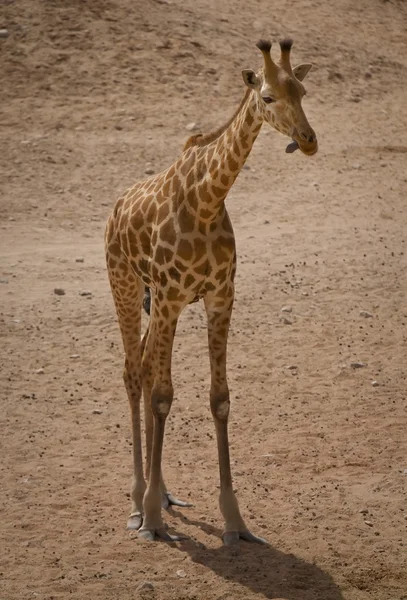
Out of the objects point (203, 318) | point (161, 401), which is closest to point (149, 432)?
point (161, 401)

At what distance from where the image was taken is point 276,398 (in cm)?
967

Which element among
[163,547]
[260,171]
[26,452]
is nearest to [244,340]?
[26,452]

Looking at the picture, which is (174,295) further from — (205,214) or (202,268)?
(205,214)

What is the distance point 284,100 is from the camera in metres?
6.48

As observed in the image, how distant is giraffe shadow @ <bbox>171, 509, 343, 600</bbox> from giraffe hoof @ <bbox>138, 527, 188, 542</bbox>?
76mm

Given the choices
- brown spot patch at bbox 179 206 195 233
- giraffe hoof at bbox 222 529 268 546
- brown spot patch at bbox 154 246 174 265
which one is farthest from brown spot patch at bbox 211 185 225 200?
giraffe hoof at bbox 222 529 268 546

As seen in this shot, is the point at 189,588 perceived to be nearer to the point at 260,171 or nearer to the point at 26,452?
the point at 26,452

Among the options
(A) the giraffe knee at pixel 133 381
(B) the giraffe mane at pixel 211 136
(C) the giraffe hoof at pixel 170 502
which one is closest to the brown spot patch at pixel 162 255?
(B) the giraffe mane at pixel 211 136

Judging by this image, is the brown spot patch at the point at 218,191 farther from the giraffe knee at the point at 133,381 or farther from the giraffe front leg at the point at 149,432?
the giraffe knee at the point at 133,381

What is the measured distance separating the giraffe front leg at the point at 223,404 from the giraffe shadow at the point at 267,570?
11 cm

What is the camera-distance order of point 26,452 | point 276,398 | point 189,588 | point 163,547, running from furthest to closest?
1. point 276,398
2. point 26,452
3. point 163,547
4. point 189,588

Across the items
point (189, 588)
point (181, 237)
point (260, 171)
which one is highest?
point (181, 237)

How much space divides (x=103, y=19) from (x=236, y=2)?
314 cm

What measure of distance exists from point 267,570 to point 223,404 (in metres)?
1.24
